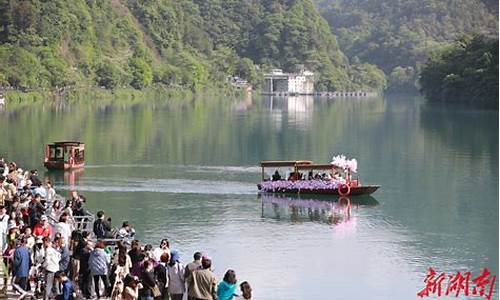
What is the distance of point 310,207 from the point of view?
3612 centimetres

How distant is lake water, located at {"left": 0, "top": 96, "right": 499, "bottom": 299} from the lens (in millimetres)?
26453

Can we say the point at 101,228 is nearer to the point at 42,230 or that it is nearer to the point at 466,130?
the point at 42,230

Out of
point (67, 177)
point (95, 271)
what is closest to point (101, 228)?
point (95, 271)

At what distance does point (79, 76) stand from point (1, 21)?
530 inches

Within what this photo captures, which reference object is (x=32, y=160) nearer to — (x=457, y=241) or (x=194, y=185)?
(x=194, y=185)

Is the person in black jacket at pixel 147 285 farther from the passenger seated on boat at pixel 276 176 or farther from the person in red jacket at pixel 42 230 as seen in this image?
the passenger seated on boat at pixel 276 176

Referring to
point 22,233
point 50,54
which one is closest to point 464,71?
point 50,54

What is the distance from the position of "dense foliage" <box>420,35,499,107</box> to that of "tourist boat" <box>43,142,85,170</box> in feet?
212

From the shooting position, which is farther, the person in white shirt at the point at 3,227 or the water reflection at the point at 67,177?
the water reflection at the point at 67,177

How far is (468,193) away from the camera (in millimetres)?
40500

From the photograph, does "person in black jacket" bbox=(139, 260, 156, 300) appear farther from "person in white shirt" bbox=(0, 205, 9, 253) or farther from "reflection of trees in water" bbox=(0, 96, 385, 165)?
"reflection of trees in water" bbox=(0, 96, 385, 165)

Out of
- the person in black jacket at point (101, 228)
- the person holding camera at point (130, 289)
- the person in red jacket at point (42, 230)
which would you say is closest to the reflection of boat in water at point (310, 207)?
the person in black jacket at point (101, 228)

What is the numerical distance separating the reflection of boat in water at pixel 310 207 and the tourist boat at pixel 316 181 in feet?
1.11

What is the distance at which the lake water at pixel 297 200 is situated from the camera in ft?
86.8
